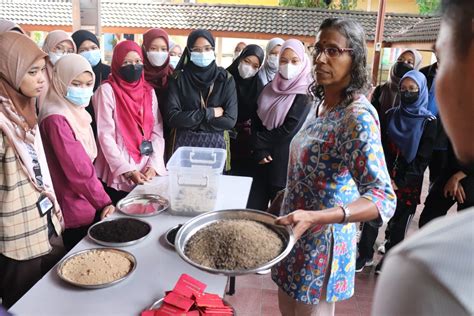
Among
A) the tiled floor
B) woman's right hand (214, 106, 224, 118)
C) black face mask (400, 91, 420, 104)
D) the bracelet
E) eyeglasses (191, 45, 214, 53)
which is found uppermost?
eyeglasses (191, 45, 214, 53)

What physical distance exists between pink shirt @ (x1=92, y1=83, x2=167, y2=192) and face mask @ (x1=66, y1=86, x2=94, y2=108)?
219 mm

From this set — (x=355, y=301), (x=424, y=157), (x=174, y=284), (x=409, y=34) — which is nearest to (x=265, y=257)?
(x=174, y=284)

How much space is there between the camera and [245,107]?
3.54 metres

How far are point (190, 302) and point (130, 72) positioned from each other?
1999 mm

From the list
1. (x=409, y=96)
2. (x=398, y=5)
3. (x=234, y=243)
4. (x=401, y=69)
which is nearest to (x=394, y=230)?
(x=409, y=96)

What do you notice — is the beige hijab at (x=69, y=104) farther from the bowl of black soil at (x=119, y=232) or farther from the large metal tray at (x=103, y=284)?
the large metal tray at (x=103, y=284)

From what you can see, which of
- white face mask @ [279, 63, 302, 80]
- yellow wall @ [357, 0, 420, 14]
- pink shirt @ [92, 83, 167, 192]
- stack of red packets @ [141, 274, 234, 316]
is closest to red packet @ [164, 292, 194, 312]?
stack of red packets @ [141, 274, 234, 316]

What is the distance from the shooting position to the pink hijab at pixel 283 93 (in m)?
3.21

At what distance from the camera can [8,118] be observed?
A: 1882 millimetres

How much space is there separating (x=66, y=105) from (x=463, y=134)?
2.35 metres

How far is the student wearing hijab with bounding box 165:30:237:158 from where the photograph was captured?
9.59 ft

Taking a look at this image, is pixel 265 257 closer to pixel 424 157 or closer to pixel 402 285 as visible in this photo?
pixel 402 285

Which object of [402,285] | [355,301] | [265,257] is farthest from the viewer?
[355,301]

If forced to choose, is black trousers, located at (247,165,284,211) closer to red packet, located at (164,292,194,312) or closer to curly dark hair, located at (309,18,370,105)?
curly dark hair, located at (309,18,370,105)
